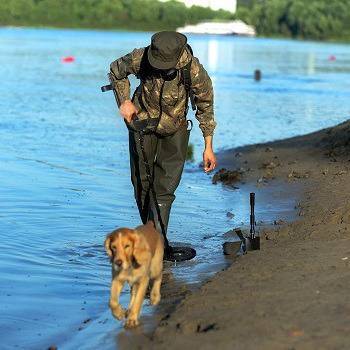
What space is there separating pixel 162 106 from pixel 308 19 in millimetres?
121758

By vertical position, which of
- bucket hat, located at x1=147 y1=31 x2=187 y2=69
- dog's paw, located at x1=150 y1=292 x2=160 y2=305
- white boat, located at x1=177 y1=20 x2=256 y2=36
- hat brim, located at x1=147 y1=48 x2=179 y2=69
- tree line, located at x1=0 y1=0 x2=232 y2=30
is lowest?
white boat, located at x1=177 y1=20 x2=256 y2=36

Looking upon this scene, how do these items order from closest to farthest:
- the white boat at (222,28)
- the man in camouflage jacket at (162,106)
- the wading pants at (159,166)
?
the man in camouflage jacket at (162,106) < the wading pants at (159,166) < the white boat at (222,28)

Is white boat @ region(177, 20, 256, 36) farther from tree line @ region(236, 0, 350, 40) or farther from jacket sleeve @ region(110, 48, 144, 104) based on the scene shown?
jacket sleeve @ region(110, 48, 144, 104)

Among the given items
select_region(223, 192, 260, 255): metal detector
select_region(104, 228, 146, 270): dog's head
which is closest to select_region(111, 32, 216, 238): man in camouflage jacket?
select_region(223, 192, 260, 255): metal detector

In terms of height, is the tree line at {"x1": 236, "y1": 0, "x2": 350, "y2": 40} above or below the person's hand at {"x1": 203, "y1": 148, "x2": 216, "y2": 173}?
below

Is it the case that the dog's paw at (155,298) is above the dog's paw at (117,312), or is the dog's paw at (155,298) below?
below

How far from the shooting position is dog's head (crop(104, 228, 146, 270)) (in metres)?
5.97

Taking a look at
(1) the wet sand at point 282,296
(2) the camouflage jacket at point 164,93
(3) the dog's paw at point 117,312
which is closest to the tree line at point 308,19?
(1) the wet sand at point 282,296

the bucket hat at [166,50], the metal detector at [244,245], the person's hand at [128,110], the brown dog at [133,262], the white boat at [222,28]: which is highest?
the bucket hat at [166,50]

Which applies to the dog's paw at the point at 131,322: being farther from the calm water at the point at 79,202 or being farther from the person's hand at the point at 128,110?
the person's hand at the point at 128,110

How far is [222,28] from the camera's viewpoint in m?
158

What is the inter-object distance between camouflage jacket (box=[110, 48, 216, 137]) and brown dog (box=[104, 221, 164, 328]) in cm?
161

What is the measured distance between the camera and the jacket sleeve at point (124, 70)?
7.94 meters

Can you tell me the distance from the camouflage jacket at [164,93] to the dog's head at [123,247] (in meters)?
2.14
